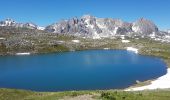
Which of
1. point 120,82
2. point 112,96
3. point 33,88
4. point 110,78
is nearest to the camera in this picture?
point 112,96

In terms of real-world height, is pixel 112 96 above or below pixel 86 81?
above

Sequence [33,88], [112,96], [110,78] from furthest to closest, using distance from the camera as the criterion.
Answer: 1. [110,78]
2. [33,88]
3. [112,96]

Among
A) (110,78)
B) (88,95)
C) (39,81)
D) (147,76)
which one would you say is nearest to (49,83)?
(39,81)

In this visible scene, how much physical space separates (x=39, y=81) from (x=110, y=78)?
2546 centimetres

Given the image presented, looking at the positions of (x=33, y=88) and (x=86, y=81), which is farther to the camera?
(x=86, y=81)

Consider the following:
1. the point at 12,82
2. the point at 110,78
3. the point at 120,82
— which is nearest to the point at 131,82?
the point at 120,82

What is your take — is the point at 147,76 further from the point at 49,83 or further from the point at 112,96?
the point at 112,96

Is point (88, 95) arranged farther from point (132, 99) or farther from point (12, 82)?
point (12, 82)

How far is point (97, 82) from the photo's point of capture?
362 ft

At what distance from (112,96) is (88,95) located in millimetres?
3794

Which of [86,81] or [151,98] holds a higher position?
[151,98]

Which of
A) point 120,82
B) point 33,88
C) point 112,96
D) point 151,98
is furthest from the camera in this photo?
point 120,82

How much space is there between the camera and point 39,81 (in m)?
115

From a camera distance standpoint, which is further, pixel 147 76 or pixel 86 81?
pixel 147 76
